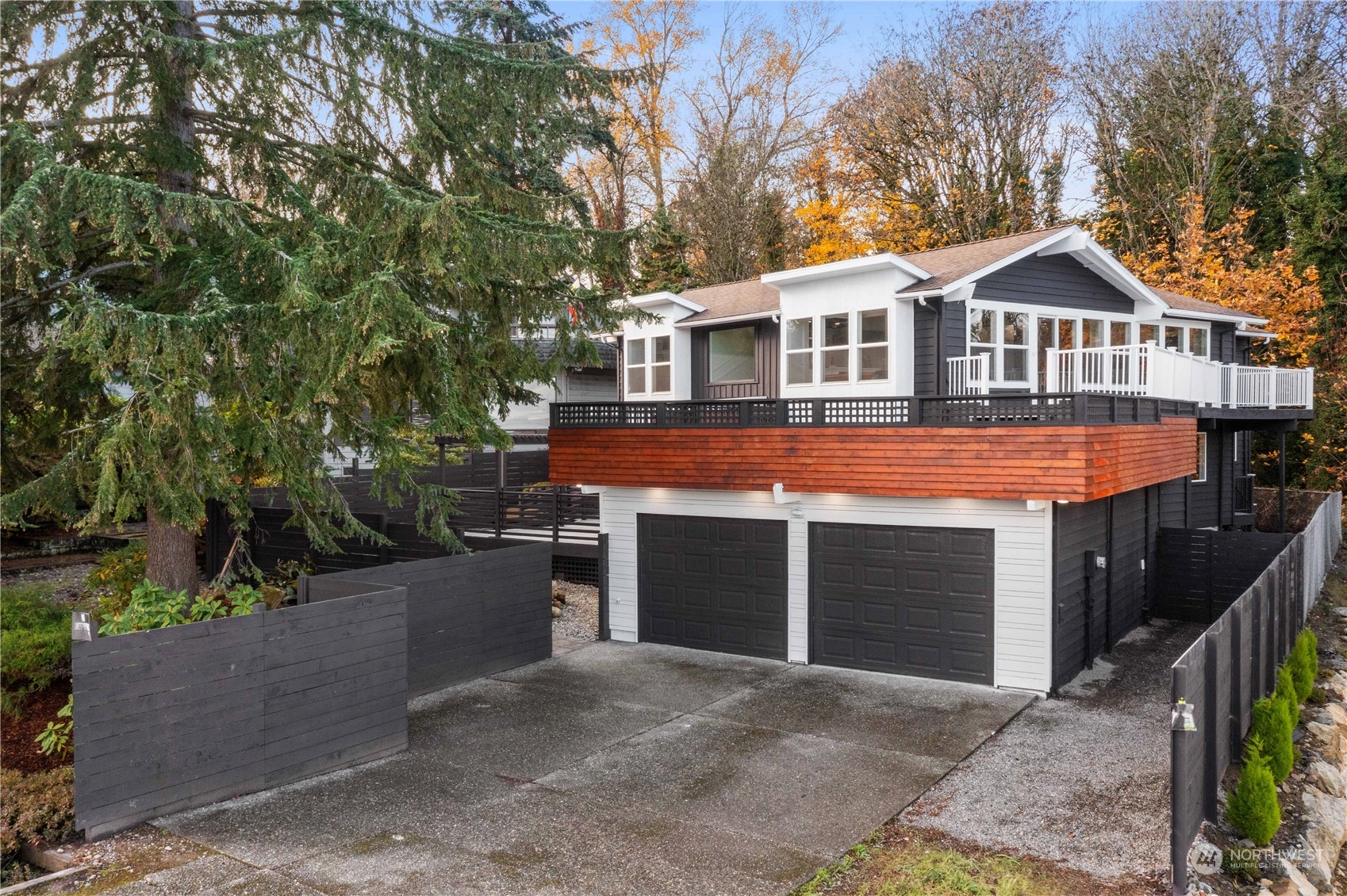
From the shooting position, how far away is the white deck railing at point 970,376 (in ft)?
43.9

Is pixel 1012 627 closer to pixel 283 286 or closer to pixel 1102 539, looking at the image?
pixel 1102 539

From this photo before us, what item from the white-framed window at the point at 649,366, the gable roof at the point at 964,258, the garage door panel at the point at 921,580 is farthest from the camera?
the white-framed window at the point at 649,366

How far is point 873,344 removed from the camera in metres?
13.9

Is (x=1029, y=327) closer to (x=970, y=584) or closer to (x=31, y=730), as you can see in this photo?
(x=970, y=584)

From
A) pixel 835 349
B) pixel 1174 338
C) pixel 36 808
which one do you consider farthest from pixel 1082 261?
pixel 36 808

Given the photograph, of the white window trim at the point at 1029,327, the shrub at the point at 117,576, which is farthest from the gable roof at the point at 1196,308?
the shrub at the point at 117,576

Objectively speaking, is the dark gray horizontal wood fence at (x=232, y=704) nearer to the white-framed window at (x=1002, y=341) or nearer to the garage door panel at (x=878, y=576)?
the garage door panel at (x=878, y=576)

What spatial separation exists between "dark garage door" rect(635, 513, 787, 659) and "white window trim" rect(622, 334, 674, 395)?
495 cm

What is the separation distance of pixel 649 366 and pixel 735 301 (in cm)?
212

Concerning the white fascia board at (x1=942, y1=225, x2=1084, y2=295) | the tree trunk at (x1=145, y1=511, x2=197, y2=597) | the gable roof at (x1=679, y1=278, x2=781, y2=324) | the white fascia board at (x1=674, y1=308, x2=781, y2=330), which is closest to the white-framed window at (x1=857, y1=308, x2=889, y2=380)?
the white fascia board at (x1=942, y1=225, x2=1084, y2=295)

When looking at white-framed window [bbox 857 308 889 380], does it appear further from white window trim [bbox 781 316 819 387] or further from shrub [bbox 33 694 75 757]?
shrub [bbox 33 694 75 757]

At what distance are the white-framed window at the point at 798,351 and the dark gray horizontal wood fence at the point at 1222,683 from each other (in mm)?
7025

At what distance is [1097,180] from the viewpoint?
30.8 metres

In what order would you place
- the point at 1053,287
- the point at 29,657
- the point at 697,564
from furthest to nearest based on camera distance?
the point at 1053,287
the point at 697,564
the point at 29,657
